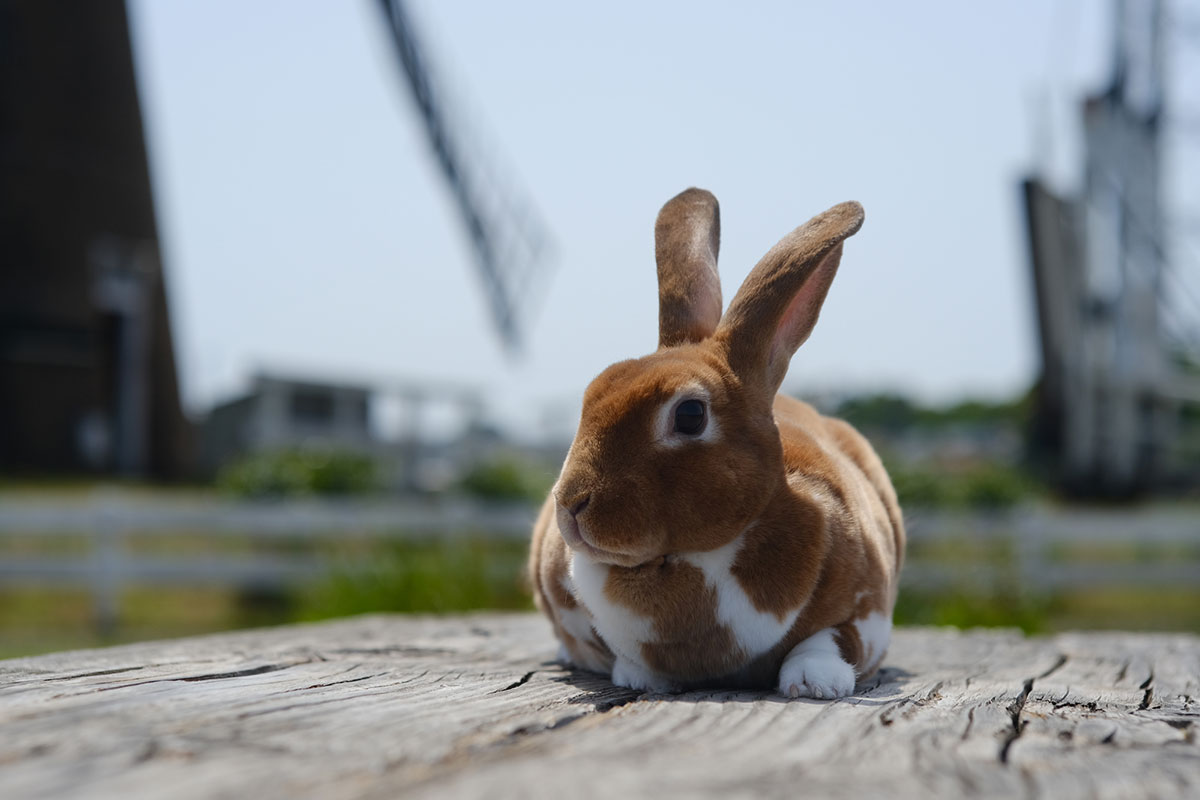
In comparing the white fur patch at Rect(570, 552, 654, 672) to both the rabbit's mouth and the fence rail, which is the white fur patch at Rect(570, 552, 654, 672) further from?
the fence rail

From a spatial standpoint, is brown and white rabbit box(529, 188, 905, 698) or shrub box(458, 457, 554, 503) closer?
brown and white rabbit box(529, 188, 905, 698)

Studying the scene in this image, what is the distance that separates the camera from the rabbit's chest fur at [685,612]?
6.64 ft

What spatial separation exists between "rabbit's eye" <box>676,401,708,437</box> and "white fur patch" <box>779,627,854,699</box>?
0.52 metres

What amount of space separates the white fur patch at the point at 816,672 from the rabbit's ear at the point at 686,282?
0.71 m

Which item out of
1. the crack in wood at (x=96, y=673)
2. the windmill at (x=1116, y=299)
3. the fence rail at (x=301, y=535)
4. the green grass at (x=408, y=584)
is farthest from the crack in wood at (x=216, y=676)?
the windmill at (x=1116, y=299)

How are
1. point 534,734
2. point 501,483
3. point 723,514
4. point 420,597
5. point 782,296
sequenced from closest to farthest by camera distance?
1. point 534,734
2. point 723,514
3. point 782,296
4. point 420,597
5. point 501,483

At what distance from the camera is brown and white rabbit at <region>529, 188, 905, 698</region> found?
1988 millimetres

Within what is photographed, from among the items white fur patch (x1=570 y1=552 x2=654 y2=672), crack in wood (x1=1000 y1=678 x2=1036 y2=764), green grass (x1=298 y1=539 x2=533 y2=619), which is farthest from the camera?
green grass (x1=298 y1=539 x2=533 y2=619)

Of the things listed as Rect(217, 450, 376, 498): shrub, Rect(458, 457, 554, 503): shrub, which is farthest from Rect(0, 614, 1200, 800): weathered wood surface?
Rect(458, 457, 554, 503): shrub

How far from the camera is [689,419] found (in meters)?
2.03

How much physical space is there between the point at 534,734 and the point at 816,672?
689 mm

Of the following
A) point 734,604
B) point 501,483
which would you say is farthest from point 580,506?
point 501,483

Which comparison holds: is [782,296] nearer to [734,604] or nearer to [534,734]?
[734,604]

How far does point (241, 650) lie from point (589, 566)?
1.27m
